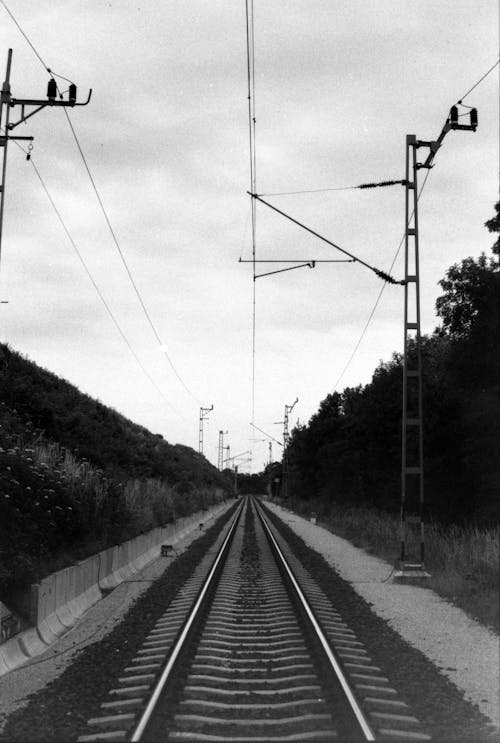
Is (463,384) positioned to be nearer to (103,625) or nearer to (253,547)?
(253,547)

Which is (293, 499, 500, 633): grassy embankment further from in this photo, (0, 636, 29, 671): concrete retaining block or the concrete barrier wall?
(0, 636, 29, 671): concrete retaining block

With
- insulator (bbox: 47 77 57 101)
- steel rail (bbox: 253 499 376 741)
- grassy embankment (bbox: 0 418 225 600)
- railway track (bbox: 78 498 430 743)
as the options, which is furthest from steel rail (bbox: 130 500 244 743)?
insulator (bbox: 47 77 57 101)

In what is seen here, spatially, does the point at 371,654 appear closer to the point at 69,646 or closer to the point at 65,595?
the point at 69,646

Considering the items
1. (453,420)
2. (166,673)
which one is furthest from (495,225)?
(166,673)

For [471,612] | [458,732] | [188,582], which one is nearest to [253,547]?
[188,582]

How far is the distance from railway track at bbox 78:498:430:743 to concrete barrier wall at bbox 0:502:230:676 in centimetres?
166

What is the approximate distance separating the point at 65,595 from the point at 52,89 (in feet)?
35.3

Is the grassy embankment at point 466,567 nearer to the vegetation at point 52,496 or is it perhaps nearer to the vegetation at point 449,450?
the vegetation at point 449,450

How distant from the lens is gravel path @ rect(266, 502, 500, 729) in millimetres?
8602

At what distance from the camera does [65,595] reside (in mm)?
13234

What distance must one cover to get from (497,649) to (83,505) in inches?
383

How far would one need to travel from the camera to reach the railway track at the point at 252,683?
6633mm

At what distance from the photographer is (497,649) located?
10.7 meters

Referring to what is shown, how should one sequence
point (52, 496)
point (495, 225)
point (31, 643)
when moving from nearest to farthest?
1. point (31, 643)
2. point (52, 496)
3. point (495, 225)
